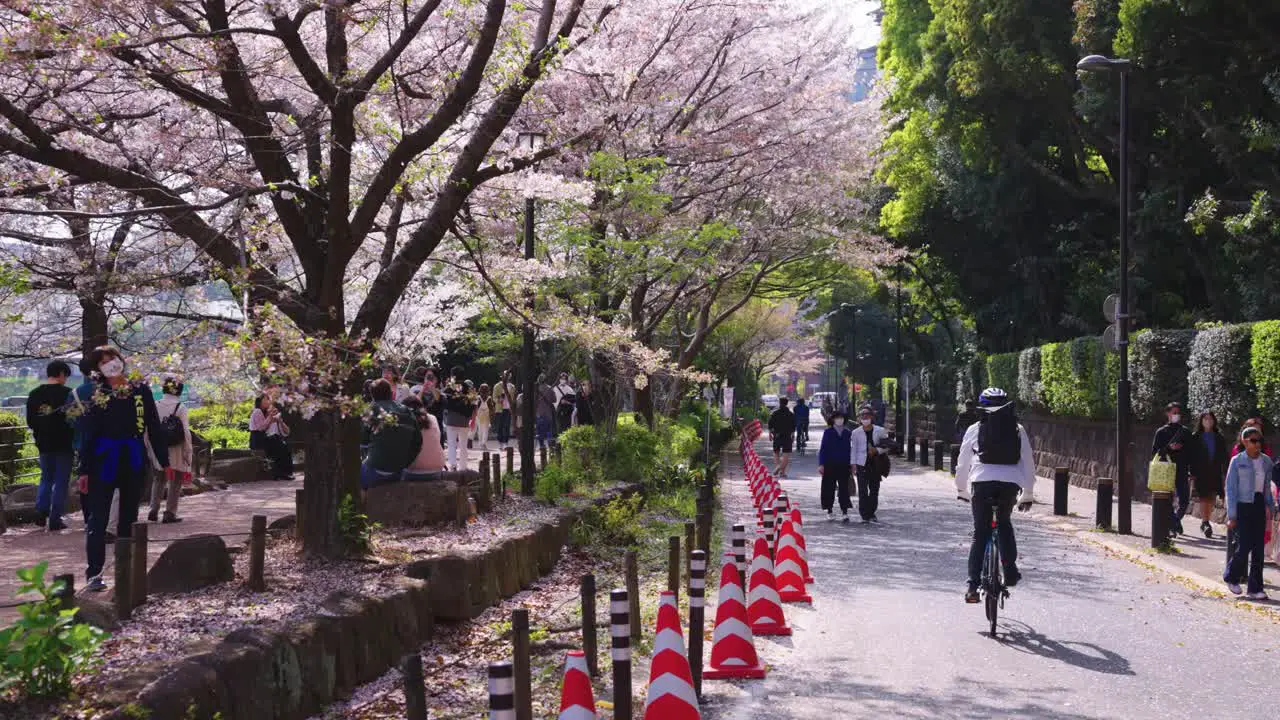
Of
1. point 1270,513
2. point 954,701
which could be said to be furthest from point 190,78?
point 1270,513

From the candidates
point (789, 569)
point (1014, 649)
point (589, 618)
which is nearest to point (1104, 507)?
point (789, 569)

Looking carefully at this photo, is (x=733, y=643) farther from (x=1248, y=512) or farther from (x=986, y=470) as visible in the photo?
(x=1248, y=512)

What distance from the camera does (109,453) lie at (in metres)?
9.30

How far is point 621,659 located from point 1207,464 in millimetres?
12857

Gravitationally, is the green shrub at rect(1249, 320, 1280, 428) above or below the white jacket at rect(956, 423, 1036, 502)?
above

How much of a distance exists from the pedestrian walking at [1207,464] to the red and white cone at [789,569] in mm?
7571

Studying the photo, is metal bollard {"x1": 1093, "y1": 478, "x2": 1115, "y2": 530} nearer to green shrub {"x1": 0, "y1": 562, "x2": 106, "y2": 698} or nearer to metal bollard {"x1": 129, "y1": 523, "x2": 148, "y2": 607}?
metal bollard {"x1": 129, "y1": 523, "x2": 148, "y2": 607}

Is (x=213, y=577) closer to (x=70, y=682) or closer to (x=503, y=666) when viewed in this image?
(x=70, y=682)

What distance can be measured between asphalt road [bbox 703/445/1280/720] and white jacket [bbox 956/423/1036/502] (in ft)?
3.67

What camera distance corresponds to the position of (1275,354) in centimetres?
1703

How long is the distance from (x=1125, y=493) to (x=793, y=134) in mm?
9735

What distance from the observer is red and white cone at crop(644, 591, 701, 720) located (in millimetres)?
6059

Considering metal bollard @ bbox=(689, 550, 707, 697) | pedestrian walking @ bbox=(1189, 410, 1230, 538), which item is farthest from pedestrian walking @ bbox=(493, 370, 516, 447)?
metal bollard @ bbox=(689, 550, 707, 697)

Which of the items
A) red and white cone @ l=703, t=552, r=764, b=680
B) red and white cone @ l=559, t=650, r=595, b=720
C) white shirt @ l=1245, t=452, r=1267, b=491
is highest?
white shirt @ l=1245, t=452, r=1267, b=491
